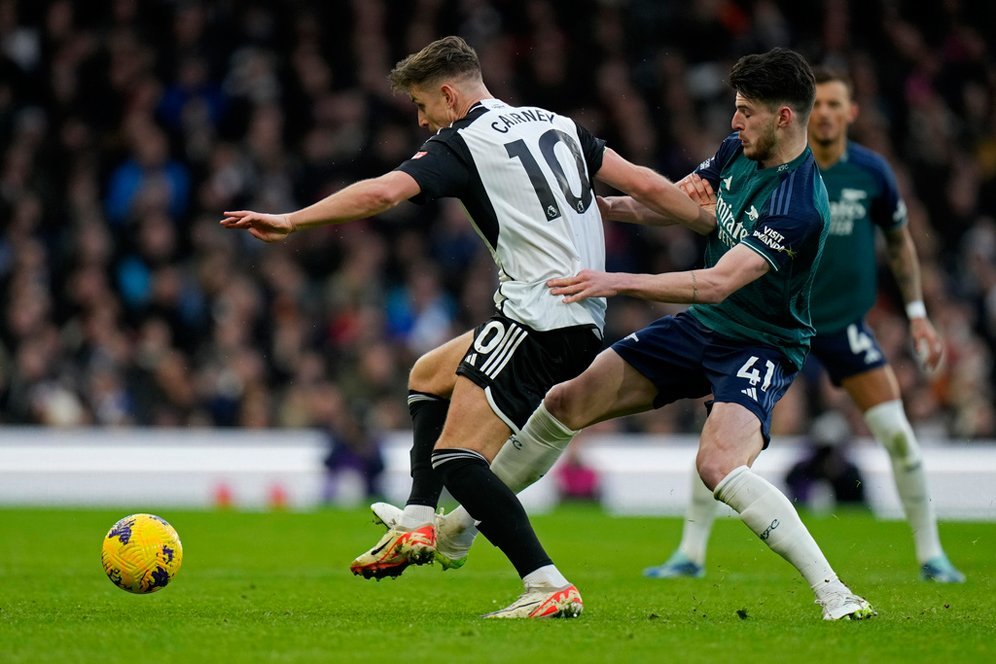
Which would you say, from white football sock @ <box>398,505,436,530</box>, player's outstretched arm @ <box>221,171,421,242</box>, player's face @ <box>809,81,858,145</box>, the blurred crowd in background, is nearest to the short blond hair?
player's outstretched arm @ <box>221,171,421,242</box>

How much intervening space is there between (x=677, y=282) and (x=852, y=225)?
315 centimetres

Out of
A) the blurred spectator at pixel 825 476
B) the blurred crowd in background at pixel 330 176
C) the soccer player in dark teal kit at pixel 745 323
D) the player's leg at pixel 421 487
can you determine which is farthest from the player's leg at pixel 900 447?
the blurred crowd in background at pixel 330 176

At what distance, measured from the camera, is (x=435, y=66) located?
6.23 m

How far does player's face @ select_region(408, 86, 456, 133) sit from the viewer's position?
6309mm

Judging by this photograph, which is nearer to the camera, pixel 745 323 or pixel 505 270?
pixel 505 270

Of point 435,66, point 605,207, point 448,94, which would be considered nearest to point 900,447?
point 605,207

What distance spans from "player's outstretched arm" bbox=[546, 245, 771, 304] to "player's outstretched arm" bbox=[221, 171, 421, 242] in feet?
2.41

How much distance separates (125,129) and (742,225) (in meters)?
13.4

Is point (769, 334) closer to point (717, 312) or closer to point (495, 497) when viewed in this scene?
point (717, 312)

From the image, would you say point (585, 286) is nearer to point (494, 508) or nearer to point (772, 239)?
point (772, 239)

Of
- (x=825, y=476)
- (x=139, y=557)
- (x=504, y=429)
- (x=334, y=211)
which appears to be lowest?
(x=825, y=476)

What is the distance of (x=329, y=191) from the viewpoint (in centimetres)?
1797

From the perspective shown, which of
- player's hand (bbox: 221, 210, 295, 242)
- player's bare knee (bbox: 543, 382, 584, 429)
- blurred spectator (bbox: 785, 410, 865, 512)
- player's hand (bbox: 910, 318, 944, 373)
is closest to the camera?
player's hand (bbox: 221, 210, 295, 242)

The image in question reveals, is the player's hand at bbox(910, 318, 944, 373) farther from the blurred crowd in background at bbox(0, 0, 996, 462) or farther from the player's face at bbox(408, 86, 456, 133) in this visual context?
the blurred crowd in background at bbox(0, 0, 996, 462)
